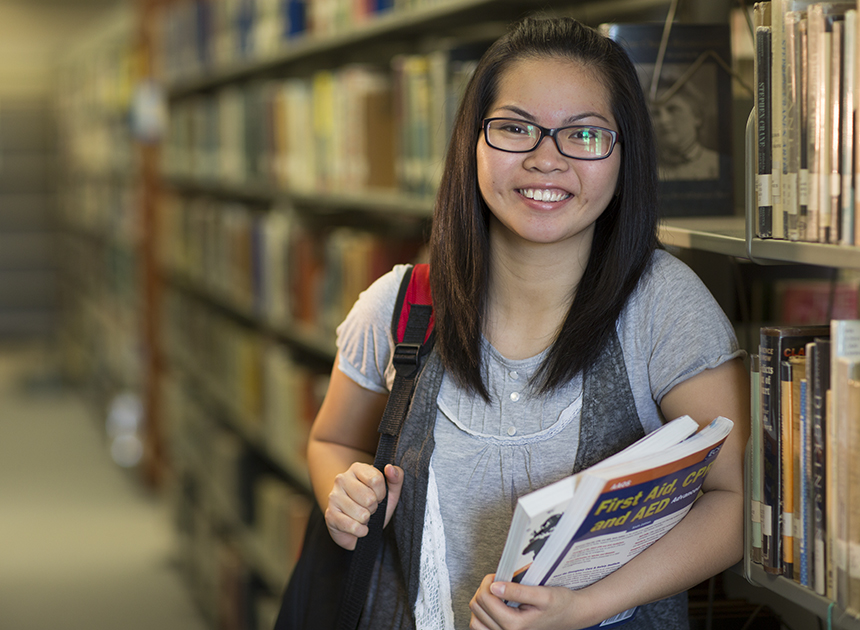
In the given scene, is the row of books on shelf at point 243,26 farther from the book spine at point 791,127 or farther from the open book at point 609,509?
the open book at point 609,509

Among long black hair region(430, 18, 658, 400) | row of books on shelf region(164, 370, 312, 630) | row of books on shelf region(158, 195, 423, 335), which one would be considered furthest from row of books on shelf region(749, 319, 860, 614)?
row of books on shelf region(164, 370, 312, 630)

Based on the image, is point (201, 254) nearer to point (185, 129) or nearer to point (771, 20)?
point (185, 129)

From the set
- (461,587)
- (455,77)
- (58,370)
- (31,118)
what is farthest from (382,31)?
(31,118)

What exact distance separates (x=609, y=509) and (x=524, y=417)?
0.78 ft

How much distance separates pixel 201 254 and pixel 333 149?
1657mm

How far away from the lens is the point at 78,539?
178 inches

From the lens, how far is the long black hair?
1.21 m

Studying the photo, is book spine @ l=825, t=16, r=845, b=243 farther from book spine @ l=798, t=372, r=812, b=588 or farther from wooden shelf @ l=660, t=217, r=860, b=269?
book spine @ l=798, t=372, r=812, b=588

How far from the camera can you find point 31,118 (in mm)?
9859

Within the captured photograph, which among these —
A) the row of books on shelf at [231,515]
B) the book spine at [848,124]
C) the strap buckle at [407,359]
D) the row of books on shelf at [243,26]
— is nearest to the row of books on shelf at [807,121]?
the book spine at [848,124]

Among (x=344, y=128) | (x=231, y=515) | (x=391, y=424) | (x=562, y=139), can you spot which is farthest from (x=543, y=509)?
(x=231, y=515)

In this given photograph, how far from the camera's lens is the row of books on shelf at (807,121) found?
0.96m

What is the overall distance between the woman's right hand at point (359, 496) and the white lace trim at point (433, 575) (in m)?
0.05

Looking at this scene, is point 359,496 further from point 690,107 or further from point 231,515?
point 231,515
